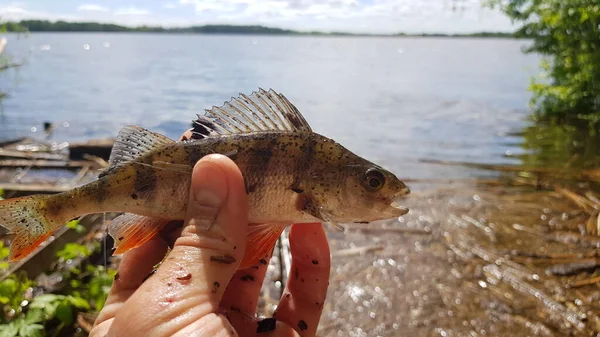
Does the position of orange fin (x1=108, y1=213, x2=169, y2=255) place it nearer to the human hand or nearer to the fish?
the fish

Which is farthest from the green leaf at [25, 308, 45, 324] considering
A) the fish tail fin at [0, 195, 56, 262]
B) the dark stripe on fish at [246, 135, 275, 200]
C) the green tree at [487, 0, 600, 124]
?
the green tree at [487, 0, 600, 124]

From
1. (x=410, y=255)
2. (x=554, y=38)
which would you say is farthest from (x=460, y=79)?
(x=410, y=255)

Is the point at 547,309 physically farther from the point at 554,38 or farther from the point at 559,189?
the point at 554,38

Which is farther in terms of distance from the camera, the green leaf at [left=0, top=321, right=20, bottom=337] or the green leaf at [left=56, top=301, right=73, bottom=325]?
the green leaf at [left=56, top=301, right=73, bottom=325]

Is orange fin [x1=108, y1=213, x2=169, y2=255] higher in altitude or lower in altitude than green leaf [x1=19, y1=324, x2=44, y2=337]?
higher

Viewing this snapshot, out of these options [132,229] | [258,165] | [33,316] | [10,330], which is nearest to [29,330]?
[10,330]

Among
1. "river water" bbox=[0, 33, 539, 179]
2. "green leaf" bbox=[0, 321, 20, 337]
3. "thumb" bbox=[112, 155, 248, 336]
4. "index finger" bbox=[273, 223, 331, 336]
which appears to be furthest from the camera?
"river water" bbox=[0, 33, 539, 179]

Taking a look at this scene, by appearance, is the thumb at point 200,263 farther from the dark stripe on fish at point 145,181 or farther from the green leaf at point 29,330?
the green leaf at point 29,330
